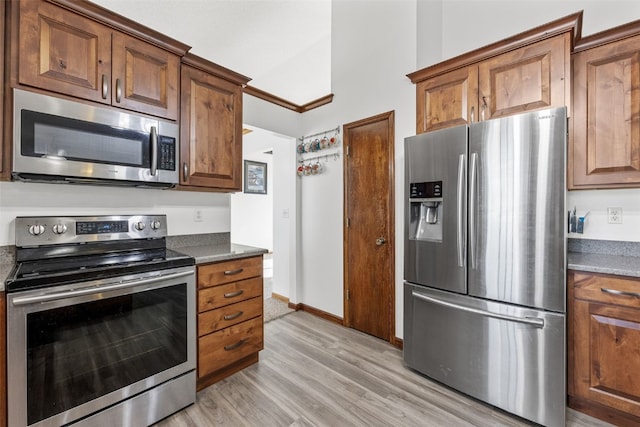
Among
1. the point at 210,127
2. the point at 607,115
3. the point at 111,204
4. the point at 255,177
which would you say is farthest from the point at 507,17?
the point at 255,177

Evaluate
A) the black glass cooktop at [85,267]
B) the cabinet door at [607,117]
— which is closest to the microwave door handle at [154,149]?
the black glass cooktop at [85,267]

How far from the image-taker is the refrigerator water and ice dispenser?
205cm

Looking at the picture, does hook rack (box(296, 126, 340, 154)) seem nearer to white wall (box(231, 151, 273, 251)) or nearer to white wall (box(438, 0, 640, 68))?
white wall (box(438, 0, 640, 68))

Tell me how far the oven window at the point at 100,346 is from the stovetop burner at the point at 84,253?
0.15 meters

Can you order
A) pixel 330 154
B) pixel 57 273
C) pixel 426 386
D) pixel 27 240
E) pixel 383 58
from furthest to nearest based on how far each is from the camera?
pixel 330 154
pixel 383 58
pixel 426 386
pixel 27 240
pixel 57 273

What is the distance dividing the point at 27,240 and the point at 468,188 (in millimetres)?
2711

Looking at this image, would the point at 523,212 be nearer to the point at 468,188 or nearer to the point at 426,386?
the point at 468,188

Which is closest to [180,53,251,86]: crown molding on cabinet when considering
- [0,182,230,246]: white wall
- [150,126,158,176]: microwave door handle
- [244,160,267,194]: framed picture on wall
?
[150,126,158,176]: microwave door handle

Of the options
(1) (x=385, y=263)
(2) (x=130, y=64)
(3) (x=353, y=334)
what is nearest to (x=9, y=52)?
(2) (x=130, y=64)

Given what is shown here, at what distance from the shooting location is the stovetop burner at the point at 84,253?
1353 mm

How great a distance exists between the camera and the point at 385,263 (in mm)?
2729

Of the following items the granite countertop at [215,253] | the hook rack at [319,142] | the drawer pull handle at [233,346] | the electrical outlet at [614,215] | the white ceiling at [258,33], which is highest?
the white ceiling at [258,33]

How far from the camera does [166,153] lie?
195cm

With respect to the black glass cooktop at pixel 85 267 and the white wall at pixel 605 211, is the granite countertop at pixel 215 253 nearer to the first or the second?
the black glass cooktop at pixel 85 267
